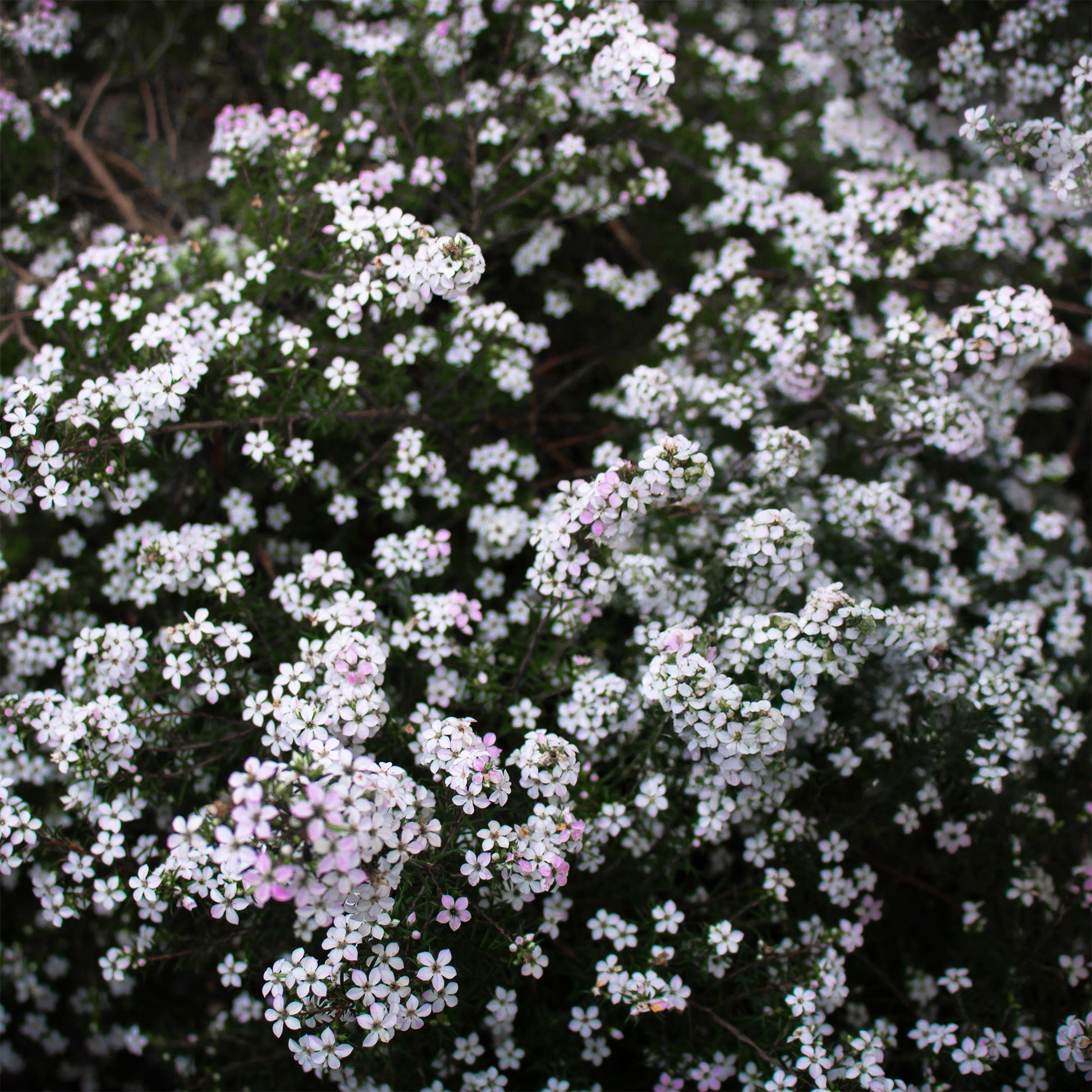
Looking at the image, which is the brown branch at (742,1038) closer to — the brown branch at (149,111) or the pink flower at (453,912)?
the pink flower at (453,912)

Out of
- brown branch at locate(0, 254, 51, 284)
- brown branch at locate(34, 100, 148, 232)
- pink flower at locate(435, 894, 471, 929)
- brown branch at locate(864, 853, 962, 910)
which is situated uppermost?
brown branch at locate(34, 100, 148, 232)

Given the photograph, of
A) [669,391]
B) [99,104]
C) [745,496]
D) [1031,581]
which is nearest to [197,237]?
[99,104]

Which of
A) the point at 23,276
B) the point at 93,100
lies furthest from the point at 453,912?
the point at 93,100

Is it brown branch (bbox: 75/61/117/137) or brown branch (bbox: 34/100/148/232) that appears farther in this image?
brown branch (bbox: 75/61/117/137)

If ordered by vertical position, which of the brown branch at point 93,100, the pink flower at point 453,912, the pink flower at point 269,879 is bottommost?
the pink flower at point 269,879

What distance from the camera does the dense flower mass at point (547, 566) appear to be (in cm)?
324

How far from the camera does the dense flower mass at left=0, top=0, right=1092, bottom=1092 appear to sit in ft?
10.6

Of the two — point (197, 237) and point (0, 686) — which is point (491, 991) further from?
point (197, 237)

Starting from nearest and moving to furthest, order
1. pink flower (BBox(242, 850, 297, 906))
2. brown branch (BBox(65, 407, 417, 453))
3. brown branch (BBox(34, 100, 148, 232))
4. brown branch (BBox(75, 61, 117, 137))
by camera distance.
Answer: pink flower (BBox(242, 850, 297, 906)), brown branch (BBox(65, 407, 417, 453)), brown branch (BBox(34, 100, 148, 232)), brown branch (BBox(75, 61, 117, 137))

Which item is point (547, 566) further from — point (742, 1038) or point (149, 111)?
point (149, 111)

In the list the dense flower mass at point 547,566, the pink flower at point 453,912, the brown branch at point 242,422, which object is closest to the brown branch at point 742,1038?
the dense flower mass at point 547,566

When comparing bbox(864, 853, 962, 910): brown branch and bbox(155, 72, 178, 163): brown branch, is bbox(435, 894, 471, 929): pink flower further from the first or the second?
bbox(155, 72, 178, 163): brown branch

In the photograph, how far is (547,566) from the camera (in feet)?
11.3

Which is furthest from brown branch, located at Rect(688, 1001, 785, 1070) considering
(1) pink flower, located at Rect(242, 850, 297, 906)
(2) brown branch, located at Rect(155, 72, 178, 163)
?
(2) brown branch, located at Rect(155, 72, 178, 163)
